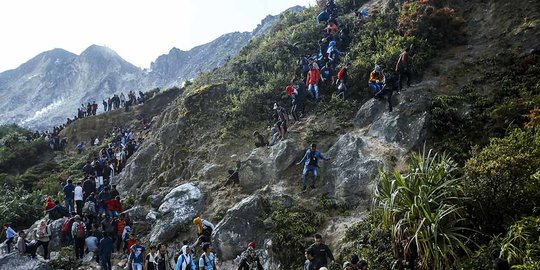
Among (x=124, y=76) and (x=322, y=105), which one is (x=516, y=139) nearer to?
(x=322, y=105)

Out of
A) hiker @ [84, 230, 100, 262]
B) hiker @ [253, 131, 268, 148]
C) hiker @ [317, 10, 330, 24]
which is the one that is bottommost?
hiker @ [84, 230, 100, 262]

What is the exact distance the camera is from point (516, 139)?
35.1ft

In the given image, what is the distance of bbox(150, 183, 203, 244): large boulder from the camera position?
51.8 ft

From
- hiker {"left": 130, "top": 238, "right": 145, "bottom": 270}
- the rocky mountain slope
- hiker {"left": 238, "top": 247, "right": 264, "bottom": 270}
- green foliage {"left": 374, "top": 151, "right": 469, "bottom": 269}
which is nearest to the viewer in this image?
green foliage {"left": 374, "top": 151, "right": 469, "bottom": 269}

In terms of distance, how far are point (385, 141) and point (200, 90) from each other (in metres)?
13.0

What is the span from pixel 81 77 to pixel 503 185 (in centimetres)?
10616

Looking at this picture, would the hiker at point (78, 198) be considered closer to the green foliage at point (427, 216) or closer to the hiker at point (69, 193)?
the hiker at point (69, 193)

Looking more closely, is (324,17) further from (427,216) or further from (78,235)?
(427,216)

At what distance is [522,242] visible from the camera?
7.45m

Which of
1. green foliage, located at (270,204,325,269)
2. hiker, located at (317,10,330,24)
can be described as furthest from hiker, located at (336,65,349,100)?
hiker, located at (317,10,330,24)

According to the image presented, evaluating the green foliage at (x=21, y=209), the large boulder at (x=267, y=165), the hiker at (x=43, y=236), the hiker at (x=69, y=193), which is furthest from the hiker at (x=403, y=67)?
the green foliage at (x=21, y=209)

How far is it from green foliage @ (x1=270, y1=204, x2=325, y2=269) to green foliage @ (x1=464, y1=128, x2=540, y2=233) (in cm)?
531

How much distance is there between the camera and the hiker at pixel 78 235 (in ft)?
47.5

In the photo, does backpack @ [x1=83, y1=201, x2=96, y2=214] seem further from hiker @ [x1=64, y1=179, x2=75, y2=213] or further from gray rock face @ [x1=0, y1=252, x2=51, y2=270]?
gray rock face @ [x1=0, y1=252, x2=51, y2=270]
